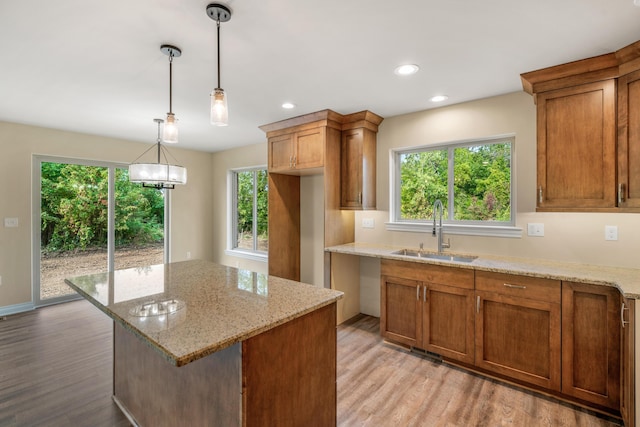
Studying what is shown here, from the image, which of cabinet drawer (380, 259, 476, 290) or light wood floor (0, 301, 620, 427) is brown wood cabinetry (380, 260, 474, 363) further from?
light wood floor (0, 301, 620, 427)

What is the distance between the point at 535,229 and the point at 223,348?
107 inches

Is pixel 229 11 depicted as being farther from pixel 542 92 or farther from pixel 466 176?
pixel 466 176

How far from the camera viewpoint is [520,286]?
228 cm

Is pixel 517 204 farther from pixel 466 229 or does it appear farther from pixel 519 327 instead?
pixel 519 327

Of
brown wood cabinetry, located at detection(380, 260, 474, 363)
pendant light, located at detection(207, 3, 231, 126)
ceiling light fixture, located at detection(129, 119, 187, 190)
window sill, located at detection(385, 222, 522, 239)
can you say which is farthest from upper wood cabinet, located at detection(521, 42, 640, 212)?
ceiling light fixture, located at detection(129, 119, 187, 190)

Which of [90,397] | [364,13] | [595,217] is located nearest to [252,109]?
[364,13]

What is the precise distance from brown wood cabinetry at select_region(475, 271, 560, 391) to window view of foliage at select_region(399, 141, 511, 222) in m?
Answer: 0.84

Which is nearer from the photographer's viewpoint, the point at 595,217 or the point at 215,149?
the point at 595,217

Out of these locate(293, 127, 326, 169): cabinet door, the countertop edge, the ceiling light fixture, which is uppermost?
locate(293, 127, 326, 169): cabinet door

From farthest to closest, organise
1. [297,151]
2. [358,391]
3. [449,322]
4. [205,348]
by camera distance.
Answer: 1. [297,151]
2. [449,322]
3. [358,391]
4. [205,348]

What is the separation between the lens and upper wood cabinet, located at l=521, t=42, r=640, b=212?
201 centimetres

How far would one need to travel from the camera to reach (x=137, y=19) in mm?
1707

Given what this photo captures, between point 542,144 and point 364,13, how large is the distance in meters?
1.73

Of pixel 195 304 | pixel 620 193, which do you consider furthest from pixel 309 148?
pixel 620 193
